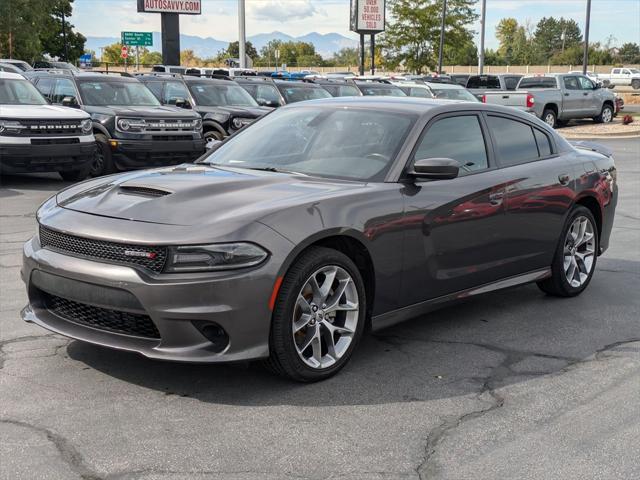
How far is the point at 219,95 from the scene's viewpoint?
17.3 meters

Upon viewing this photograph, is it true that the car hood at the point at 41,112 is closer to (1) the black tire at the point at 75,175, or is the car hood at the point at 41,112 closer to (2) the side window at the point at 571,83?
(1) the black tire at the point at 75,175

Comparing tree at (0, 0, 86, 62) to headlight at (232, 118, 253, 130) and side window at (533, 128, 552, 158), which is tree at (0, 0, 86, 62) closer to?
headlight at (232, 118, 253, 130)

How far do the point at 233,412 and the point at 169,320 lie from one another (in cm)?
57

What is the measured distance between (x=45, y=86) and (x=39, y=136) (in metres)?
3.09

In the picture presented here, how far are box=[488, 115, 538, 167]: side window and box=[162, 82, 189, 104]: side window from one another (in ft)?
38.1

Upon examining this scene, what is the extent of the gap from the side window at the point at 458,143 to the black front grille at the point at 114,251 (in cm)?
196

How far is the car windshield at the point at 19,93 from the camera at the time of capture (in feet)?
44.4

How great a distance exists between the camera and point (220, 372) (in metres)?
4.75

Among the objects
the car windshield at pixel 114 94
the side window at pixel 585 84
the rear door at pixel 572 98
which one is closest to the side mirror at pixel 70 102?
the car windshield at pixel 114 94

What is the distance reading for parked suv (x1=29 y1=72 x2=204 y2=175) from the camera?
13.9 m

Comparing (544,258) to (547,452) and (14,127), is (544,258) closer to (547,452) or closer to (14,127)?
(547,452)

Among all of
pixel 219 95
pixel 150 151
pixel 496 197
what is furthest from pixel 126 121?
pixel 496 197

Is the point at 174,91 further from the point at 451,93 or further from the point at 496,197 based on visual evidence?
the point at 496,197

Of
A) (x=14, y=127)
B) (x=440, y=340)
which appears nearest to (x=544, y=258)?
(x=440, y=340)
